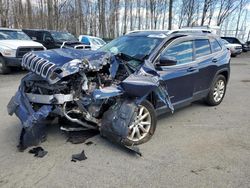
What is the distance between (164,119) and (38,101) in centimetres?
257

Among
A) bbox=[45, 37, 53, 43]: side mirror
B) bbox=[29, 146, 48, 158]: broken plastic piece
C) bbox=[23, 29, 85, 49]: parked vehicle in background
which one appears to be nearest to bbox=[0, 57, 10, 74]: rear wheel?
bbox=[23, 29, 85, 49]: parked vehicle in background

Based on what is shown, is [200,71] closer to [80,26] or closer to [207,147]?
[207,147]

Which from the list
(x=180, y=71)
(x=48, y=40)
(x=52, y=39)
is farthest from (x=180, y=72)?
(x=48, y=40)

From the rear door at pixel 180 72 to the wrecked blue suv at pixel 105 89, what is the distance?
0.02 meters

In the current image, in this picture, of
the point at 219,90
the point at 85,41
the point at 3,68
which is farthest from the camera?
the point at 85,41

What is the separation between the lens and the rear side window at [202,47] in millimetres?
5555

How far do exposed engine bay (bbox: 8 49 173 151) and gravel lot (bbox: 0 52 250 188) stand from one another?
1.18 feet

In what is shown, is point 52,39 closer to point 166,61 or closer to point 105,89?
point 166,61

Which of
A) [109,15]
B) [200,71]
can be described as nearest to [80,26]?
[109,15]

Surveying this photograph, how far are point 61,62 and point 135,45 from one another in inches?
67.7

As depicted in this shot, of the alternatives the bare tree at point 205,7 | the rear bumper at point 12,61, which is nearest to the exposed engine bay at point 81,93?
the rear bumper at point 12,61

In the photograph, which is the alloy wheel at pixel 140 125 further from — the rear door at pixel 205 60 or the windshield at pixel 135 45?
the rear door at pixel 205 60

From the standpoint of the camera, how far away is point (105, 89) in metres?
4.02

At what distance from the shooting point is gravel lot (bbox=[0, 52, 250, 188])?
3229 millimetres
